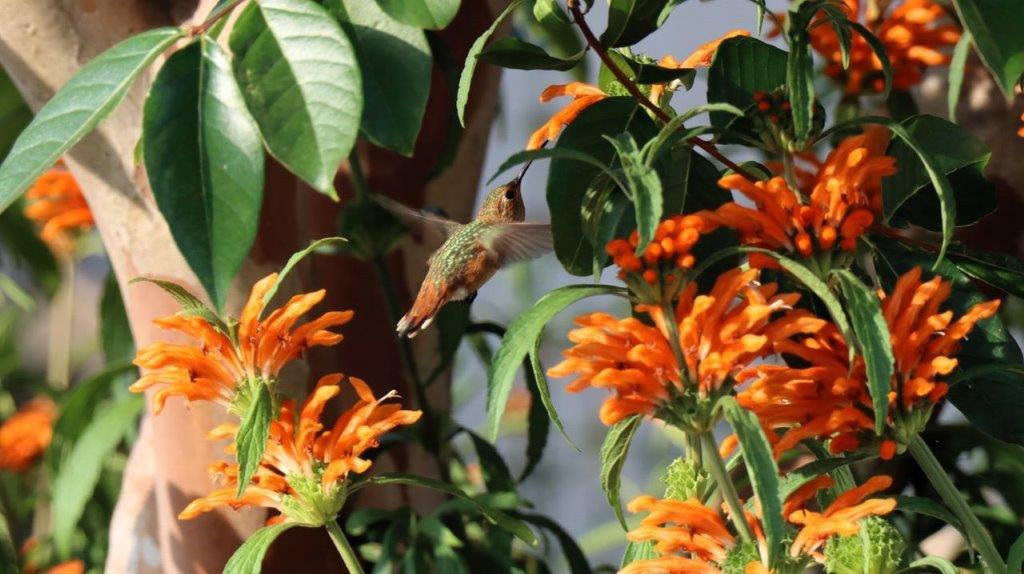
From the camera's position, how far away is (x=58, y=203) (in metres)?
1.18

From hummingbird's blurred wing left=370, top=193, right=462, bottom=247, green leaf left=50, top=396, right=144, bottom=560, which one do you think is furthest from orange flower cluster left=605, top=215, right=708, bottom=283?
green leaf left=50, top=396, right=144, bottom=560

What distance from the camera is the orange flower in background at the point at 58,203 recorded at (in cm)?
111

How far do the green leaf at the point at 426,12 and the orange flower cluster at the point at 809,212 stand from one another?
12cm

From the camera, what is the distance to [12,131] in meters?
1.26

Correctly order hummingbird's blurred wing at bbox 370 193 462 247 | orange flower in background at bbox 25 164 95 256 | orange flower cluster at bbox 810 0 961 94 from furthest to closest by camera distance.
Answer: orange flower in background at bbox 25 164 95 256 < orange flower cluster at bbox 810 0 961 94 < hummingbird's blurred wing at bbox 370 193 462 247

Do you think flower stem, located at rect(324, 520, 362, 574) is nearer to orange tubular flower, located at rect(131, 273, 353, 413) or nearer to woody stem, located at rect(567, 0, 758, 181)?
orange tubular flower, located at rect(131, 273, 353, 413)

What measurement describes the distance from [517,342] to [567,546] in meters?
0.54

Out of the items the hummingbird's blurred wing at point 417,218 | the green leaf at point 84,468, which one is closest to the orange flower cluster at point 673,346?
the hummingbird's blurred wing at point 417,218

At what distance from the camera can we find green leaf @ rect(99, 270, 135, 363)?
1179 mm

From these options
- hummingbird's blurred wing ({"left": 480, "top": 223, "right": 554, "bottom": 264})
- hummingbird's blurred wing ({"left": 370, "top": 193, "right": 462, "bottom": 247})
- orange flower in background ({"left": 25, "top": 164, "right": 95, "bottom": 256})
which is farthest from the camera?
orange flower in background ({"left": 25, "top": 164, "right": 95, "bottom": 256})

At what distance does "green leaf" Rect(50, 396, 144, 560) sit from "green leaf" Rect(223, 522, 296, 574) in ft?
1.50

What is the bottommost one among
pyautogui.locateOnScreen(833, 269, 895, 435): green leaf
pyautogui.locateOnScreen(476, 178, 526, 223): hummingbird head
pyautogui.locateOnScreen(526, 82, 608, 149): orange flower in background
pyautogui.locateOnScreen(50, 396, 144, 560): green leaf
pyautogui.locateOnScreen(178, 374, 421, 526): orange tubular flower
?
pyautogui.locateOnScreen(50, 396, 144, 560): green leaf

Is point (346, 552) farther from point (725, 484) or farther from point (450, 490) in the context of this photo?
point (725, 484)

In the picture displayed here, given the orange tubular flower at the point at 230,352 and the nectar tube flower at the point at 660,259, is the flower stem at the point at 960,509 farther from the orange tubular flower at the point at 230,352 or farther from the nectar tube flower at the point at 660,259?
the orange tubular flower at the point at 230,352
